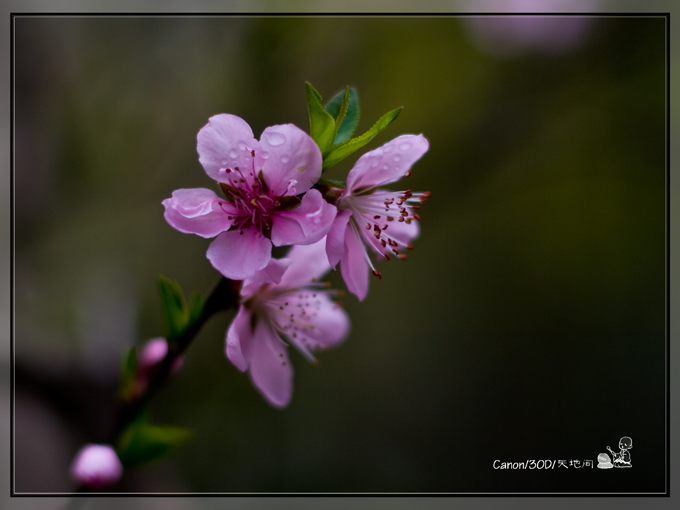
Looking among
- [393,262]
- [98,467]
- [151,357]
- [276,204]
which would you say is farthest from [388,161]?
[393,262]

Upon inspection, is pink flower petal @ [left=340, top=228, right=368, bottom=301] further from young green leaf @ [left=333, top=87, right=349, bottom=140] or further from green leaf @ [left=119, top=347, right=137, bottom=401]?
green leaf @ [left=119, top=347, right=137, bottom=401]

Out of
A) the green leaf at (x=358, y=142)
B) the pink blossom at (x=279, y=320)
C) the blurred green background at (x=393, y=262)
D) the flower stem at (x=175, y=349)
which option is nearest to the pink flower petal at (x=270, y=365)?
the pink blossom at (x=279, y=320)

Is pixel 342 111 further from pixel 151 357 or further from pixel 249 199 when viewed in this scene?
pixel 151 357

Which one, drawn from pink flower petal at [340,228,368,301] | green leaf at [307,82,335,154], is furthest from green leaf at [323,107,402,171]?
pink flower petal at [340,228,368,301]

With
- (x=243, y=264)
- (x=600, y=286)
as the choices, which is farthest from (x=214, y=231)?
(x=600, y=286)

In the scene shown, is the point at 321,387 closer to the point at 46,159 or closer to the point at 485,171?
the point at 485,171

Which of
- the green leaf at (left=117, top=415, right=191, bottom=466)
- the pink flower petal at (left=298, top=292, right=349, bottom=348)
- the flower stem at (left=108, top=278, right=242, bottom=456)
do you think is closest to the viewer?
the flower stem at (left=108, top=278, right=242, bottom=456)

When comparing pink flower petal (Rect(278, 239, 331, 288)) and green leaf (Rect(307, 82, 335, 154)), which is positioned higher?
green leaf (Rect(307, 82, 335, 154))

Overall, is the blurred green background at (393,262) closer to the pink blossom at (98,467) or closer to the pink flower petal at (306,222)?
the pink blossom at (98,467)
